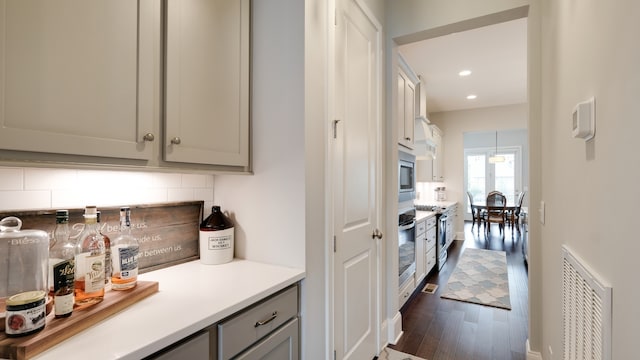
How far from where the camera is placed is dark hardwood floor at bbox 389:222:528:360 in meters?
2.30

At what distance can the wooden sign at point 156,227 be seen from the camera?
113cm

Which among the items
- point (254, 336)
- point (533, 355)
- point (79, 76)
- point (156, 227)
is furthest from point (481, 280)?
point (79, 76)

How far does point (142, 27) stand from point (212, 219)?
0.86 m

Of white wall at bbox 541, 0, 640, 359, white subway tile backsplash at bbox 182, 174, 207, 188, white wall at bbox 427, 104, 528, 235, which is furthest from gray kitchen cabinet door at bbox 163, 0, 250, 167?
white wall at bbox 427, 104, 528, 235

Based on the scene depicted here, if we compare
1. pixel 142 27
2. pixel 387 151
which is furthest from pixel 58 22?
pixel 387 151

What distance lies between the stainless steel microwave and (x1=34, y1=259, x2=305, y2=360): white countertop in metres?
1.76

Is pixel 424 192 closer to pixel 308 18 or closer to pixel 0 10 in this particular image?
pixel 308 18

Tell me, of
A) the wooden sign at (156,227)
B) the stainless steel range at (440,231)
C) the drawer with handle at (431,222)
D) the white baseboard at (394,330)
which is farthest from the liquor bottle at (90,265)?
the stainless steel range at (440,231)

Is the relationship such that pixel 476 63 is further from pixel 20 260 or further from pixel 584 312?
pixel 20 260

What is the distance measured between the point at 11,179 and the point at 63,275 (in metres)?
0.42

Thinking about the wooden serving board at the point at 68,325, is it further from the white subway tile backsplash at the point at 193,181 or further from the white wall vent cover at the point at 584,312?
the white wall vent cover at the point at 584,312

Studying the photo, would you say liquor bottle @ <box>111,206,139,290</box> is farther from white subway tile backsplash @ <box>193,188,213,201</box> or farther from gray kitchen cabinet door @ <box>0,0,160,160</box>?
white subway tile backsplash @ <box>193,188,213,201</box>

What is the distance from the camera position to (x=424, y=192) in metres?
6.49

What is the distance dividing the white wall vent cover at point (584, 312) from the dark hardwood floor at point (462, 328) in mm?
1213
